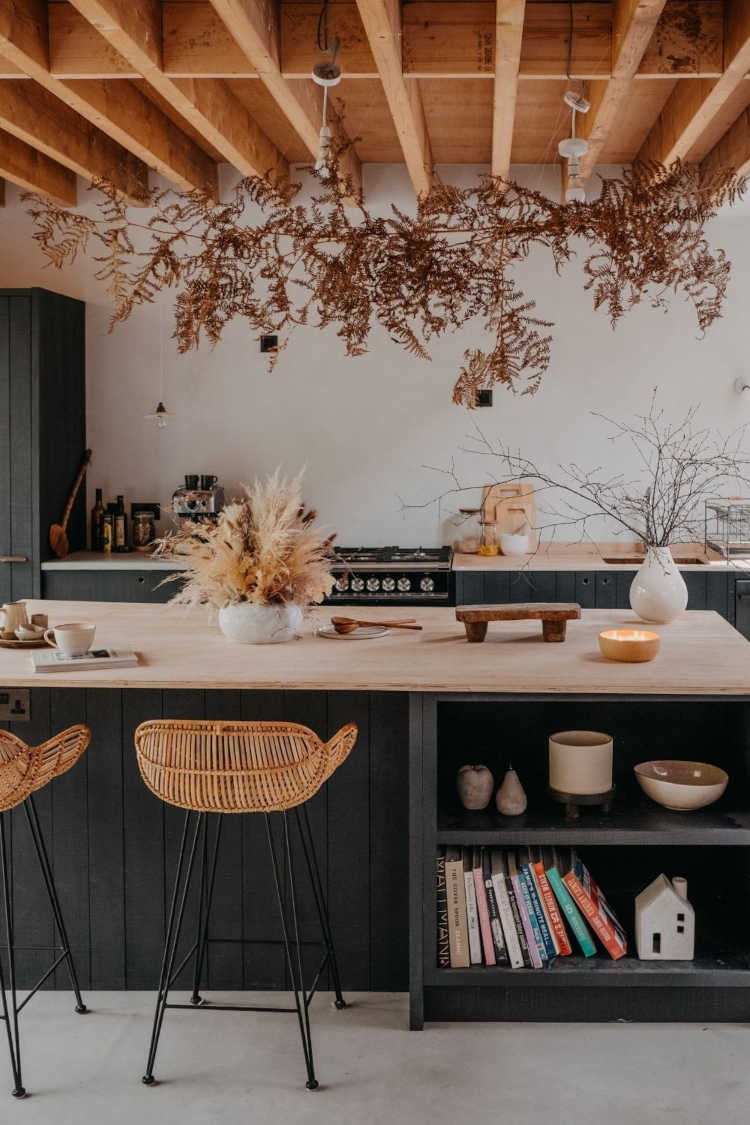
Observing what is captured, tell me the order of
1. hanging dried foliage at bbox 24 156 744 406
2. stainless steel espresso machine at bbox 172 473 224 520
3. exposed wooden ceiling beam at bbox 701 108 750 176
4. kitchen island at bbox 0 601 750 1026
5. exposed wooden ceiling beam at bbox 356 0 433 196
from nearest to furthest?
kitchen island at bbox 0 601 750 1026
exposed wooden ceiling beam at bbox 356 0 433 196
hanging dried foliage at bbox 24 156 744 406
exposed wooden ceiling beam at bbox 701 108 750 176
stainless steel espresso machine at bbox 172 473 224 520

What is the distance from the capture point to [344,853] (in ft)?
10.4

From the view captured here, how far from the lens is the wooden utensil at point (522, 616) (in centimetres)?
323

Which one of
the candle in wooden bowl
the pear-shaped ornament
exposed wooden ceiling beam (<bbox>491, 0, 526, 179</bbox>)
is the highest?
exposed wooden ceiling beam (<bbox>491, 0, 526, 179</bbox>)

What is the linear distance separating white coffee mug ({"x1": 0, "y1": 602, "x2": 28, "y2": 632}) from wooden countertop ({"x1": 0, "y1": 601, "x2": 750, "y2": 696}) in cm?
16

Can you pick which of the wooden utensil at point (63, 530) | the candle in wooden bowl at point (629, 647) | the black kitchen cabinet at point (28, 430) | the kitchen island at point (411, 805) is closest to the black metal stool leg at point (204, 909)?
the kitchen island at point (411, 805)

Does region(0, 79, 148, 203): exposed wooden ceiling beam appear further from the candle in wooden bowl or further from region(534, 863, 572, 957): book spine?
region(534, 863, 572, 957): book spine

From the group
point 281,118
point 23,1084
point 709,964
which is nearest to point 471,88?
point 281,118

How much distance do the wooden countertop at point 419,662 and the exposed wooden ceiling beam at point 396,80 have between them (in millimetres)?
1692

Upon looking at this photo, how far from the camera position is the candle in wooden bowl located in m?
2.97

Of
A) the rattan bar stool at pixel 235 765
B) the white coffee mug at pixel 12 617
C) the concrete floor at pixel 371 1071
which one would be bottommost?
the concrete floor at pixel 371 1071

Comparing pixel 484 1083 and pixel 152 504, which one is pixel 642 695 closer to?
pixel 484 1083

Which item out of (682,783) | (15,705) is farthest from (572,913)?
(15,705)

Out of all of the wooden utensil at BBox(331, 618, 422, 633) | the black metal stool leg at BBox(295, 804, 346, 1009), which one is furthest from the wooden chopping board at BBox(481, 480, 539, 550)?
the black metal stool leg at BBox(295, 804, 346, 1009)

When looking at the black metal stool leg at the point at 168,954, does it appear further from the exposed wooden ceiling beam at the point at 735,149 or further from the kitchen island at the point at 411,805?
the exposed wooden ceiling beam at the point at 735,149
